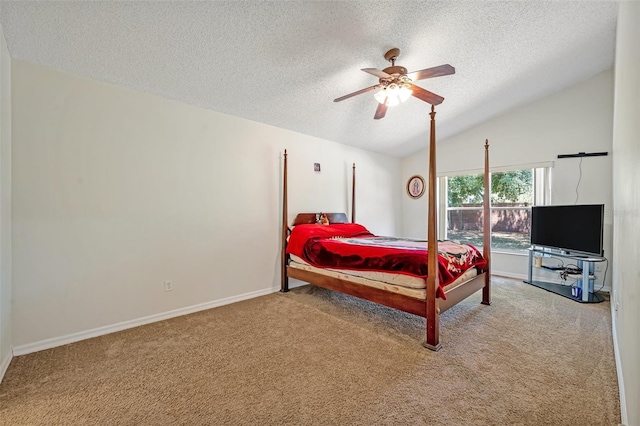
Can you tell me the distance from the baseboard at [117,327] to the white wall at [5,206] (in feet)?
0.48

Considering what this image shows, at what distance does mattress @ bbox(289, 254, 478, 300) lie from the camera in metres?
2.42

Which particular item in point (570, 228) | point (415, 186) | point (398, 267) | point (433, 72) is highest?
point (433, 72)

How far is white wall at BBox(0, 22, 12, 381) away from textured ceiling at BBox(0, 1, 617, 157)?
0.89 ft

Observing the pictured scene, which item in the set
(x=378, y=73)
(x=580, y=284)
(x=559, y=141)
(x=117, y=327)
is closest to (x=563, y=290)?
(x=580, y=284)

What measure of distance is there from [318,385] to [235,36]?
2740mm

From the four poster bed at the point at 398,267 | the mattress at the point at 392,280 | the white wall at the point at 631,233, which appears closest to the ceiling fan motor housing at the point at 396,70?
the four poster bed at the point at 398,267

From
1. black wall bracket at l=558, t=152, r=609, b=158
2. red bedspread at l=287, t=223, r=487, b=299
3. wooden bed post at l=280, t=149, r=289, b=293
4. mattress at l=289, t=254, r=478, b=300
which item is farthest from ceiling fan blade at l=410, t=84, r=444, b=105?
black wall bracket at l=558, t=152, r=609, b=158

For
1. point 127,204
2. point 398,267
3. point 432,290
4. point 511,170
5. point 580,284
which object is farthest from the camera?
point 511,170

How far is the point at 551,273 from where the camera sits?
13.8 ft

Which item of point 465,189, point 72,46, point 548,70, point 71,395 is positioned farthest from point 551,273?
point 72,46

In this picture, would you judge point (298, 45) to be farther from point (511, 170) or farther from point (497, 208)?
point (497, 208)

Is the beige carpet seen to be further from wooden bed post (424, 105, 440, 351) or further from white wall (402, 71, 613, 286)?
white wall (402, 71, 613, 286)

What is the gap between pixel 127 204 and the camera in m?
2.73

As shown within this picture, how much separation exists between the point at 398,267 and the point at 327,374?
113cm
